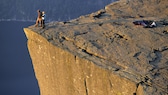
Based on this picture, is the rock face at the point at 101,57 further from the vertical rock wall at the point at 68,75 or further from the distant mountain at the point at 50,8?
the distant mountain at the point at 50,8

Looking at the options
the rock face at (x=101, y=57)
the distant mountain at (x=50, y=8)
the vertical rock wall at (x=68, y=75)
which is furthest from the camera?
the distant mountain at (x=50, y=8)

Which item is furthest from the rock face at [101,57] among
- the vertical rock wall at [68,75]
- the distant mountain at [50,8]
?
the distant mountain at [50,8]

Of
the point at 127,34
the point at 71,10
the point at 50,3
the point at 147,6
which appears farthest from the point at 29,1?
the point at 127,34

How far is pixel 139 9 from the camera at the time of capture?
15.9 metres

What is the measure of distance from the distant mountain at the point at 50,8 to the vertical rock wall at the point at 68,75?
28953mm

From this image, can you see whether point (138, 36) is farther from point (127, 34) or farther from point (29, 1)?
point (29, 1)

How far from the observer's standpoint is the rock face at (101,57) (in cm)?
1047

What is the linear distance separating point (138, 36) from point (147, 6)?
12.8 ft

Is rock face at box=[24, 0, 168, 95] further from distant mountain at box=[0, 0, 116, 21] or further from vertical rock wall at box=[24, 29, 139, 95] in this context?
distant mountain at box=[0, 0, 116, 21]

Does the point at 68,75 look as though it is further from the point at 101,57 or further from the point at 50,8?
the point at 50,8

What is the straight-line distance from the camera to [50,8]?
4422 centimetres

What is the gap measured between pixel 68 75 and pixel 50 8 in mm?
33010

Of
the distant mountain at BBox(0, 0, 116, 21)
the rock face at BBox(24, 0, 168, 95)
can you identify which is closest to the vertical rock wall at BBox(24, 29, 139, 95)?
the rock face at BBox(24, 0, 168, 95)

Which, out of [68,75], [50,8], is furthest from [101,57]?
[50,8]
